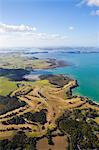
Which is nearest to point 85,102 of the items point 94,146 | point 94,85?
point 94,85

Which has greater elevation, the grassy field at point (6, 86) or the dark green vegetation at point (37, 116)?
the grassy field at point (6, 86)

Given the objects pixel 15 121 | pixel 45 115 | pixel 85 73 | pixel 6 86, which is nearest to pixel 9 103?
pixel 15 121

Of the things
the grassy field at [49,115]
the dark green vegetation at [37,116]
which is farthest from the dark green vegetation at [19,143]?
the dark green vegetation at [37,116]

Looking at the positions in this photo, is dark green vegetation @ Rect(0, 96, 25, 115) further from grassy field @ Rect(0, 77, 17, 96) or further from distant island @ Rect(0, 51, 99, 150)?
grassy field @ Rect(0, 77, 17, 96)

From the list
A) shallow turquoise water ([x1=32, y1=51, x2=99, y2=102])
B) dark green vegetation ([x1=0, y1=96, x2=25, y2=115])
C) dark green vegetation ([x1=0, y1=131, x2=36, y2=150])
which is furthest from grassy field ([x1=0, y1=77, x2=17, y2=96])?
dark green vegetation ([x1=0, y1=131, x2=36, y2=150])

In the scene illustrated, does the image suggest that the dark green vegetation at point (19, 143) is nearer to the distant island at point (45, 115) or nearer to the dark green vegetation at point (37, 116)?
the distant island at point (45, 115)
